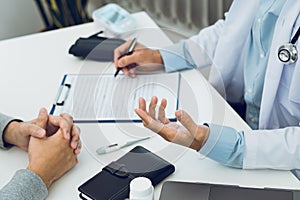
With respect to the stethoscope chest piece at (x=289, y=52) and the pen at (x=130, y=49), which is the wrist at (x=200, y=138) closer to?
the stethoscope chest piece at (x=289, y=52)

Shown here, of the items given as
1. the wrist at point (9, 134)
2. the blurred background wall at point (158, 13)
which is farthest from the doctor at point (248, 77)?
the blurred background wall at point (158, 13)

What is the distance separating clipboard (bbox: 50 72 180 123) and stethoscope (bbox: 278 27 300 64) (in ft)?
0.86

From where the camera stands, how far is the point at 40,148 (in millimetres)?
1015

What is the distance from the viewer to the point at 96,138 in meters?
1.08

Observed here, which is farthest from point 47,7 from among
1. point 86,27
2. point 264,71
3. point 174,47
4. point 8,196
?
point 8,196

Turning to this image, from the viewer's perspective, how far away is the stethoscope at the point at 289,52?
3.58 feet

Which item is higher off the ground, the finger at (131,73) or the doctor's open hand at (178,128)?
the doctor's open hand at (178,128)

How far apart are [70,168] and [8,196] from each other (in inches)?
5.8

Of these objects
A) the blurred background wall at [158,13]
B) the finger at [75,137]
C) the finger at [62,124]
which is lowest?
the blurred background wall at [158,13]

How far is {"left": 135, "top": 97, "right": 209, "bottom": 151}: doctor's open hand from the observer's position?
38.8 inches

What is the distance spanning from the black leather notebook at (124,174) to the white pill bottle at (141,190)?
0.05 meters

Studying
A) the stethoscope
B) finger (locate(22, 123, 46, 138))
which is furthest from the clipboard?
the stethoscope

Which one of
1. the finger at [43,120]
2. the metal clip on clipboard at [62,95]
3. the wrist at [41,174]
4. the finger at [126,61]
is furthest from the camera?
the finger at [126,61]

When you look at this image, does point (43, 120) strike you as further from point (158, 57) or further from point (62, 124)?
point (158, 57)
